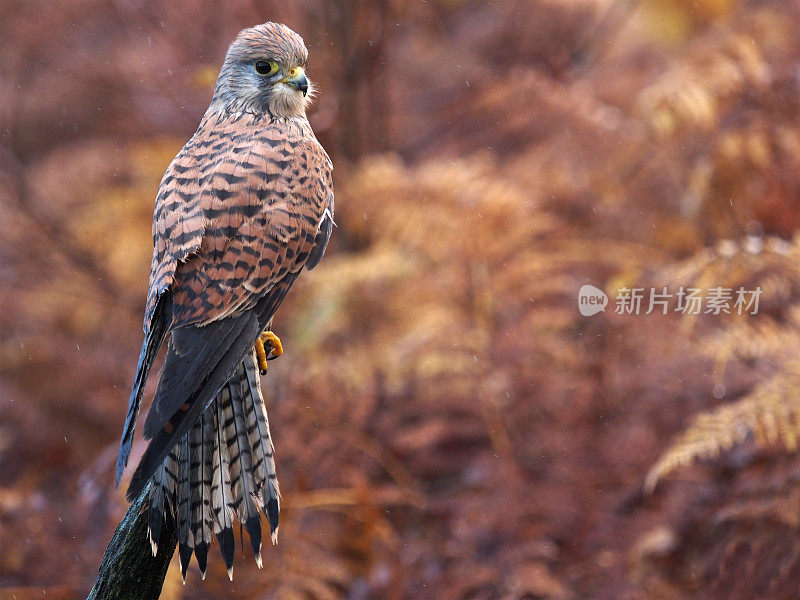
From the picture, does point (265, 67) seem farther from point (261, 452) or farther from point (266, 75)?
point (261, 452)

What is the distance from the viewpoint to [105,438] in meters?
3.65

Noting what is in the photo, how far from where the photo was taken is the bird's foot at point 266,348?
4.55ft

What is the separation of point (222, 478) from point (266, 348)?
359 millimetres

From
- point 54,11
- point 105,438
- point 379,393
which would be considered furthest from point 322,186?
point 54,11

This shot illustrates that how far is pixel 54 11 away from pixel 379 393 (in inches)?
108

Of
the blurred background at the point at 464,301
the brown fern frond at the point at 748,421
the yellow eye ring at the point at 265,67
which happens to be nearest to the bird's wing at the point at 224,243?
the yellow eye ring at the point at 265,67

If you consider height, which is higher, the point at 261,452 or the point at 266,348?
the point at 266,348

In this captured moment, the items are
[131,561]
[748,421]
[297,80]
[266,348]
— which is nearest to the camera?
[131,561]

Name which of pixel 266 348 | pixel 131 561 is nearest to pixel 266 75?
pixel 266 348

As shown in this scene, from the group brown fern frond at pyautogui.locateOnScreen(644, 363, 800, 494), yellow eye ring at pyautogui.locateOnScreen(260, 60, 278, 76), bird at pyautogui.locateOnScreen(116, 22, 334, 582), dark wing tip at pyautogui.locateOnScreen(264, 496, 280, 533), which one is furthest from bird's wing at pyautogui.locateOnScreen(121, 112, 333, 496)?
brown fern frond at pyautogui.locateOnScreen(644, 363, 800, 494)

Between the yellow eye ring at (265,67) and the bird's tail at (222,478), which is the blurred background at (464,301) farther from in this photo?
the bird's tail at (222,478)

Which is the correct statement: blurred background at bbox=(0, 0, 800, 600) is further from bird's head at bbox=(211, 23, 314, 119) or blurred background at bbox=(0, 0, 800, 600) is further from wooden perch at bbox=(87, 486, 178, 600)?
wooden perch at bbox=(87, 486, 178, 600)

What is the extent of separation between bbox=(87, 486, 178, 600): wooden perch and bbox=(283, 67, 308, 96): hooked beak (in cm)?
75

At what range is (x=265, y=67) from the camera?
1.37 m
